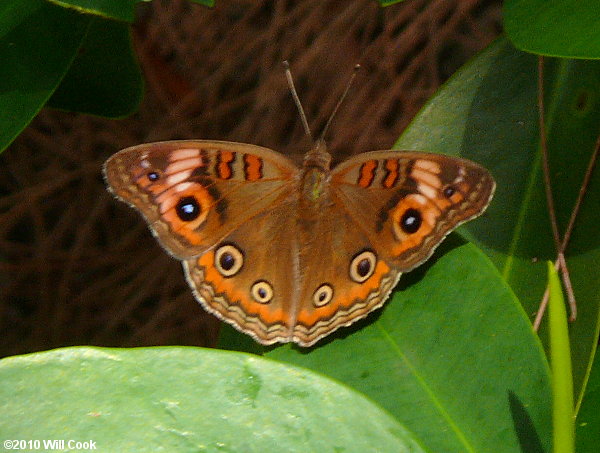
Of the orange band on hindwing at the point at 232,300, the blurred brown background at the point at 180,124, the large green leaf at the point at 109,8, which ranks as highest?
the large green leaf at the point at 109,8

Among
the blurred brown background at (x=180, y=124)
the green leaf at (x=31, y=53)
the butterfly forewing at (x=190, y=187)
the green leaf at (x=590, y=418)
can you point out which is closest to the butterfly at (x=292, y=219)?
the butterfly forewing at (x=190, y=187)

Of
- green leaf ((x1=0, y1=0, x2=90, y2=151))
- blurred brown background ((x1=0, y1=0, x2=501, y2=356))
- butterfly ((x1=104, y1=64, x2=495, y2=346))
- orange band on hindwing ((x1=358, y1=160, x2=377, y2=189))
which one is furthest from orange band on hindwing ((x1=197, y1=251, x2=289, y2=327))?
blurred brown background ((x1=0, y1=0, x2=501, y2=356))

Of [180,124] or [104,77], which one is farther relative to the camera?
[180,124]

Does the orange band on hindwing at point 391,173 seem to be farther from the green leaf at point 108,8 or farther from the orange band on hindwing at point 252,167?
the green leaf at point 108,8

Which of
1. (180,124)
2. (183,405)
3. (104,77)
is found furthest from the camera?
(180,124)

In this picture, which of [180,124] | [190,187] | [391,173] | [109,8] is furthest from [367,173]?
[180,124]

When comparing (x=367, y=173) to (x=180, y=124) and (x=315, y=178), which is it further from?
(x=180, y=124)

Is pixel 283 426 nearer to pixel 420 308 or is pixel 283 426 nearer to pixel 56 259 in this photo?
pixel 420 308
